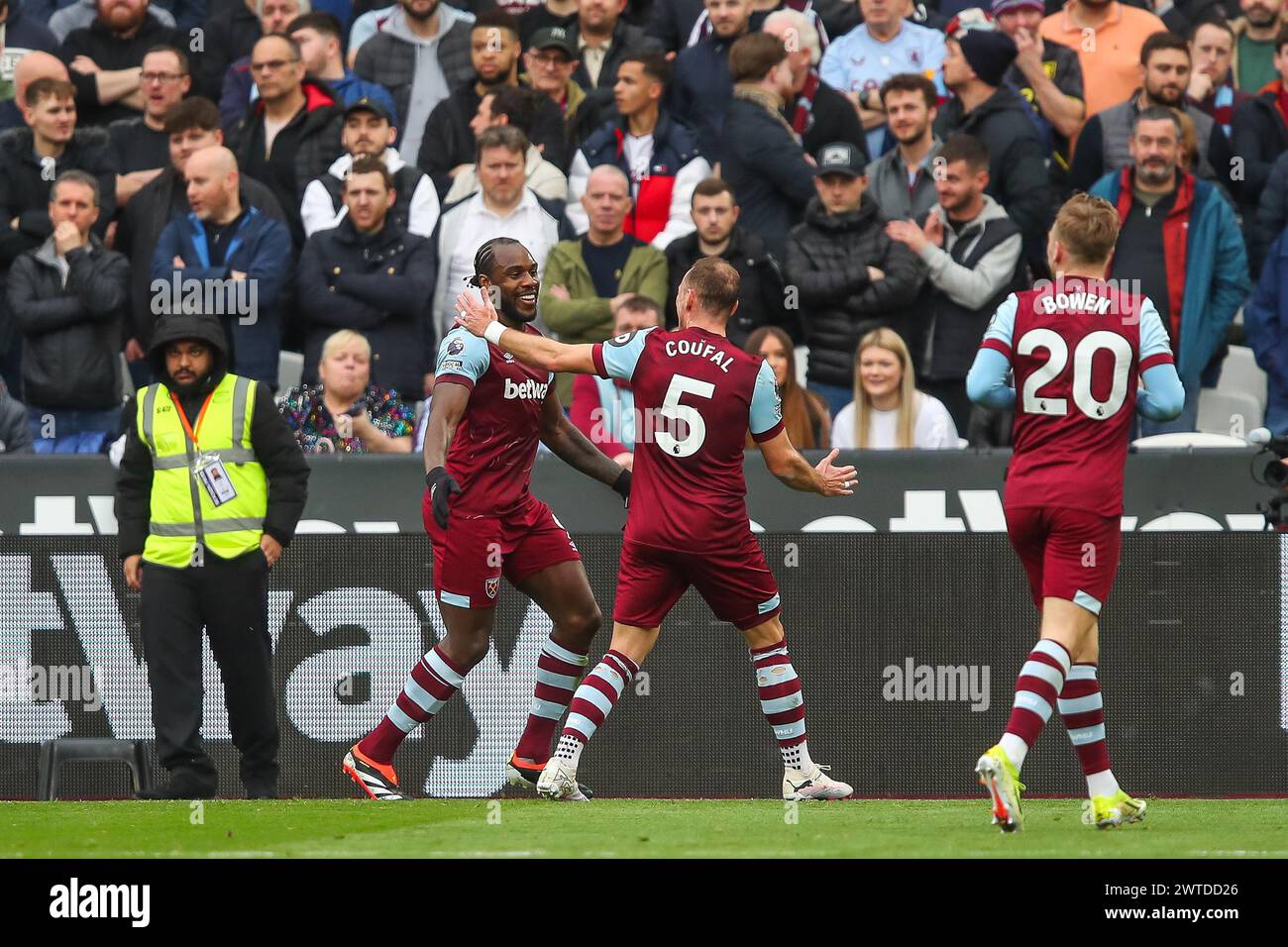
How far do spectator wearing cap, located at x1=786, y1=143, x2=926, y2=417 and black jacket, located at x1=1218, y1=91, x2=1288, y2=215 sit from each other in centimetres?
260

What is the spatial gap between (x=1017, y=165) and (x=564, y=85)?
319 cm

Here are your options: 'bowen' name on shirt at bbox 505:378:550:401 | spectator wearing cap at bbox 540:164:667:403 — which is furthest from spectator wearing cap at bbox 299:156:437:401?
'bowen' name on shirt at bbox 505:378:550:401

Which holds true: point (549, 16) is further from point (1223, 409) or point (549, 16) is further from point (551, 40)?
point (1223, 409)

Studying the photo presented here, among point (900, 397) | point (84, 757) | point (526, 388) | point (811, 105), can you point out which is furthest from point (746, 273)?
point (84, 757)

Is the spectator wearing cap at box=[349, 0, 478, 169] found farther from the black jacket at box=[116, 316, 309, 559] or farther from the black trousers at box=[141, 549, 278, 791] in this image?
the black trousers at box=[141, 549, 278, 791]

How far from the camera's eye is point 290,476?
10398 mm

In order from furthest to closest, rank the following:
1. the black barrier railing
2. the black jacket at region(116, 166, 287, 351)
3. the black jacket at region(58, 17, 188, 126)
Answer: the black jacket at region(58, 17, 188, 126) → the black jacket at region(116, 166, 287, 351) → the black barrier railing

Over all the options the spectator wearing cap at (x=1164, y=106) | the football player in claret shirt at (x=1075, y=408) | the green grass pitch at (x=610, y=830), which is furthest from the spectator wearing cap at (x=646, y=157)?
the football player in claret shirt at (x=1075, y=408)

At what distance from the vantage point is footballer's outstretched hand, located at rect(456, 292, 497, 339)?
28.7ft

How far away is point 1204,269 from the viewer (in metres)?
13.0

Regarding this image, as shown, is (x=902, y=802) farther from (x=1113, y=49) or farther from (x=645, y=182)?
(x=1113, y=49)

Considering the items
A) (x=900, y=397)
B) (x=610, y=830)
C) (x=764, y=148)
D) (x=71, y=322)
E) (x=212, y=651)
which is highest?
(x=764, y=148)

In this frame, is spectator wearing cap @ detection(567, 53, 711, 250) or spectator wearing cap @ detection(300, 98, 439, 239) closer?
spectator wearing cap @ detection(567, 53, 711, 250)

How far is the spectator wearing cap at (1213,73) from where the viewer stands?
47.1ft
